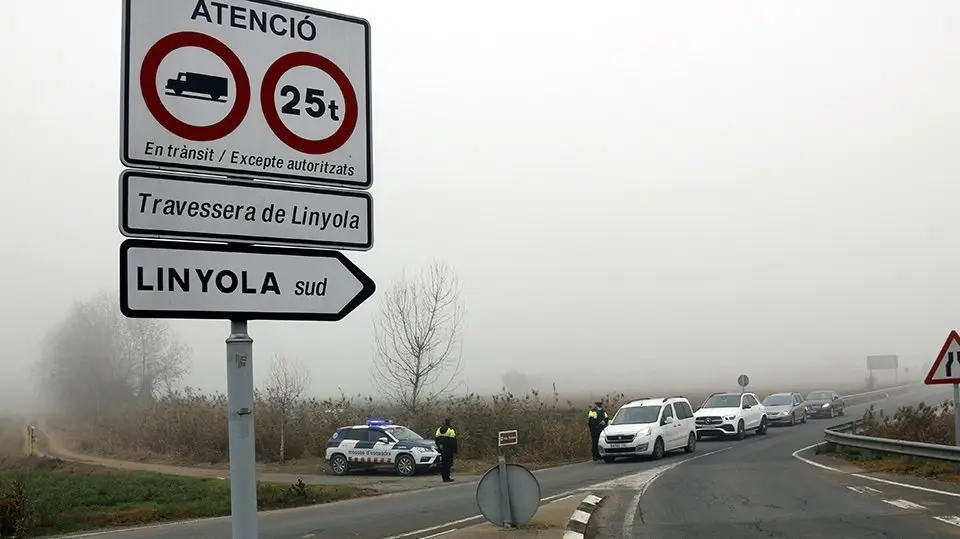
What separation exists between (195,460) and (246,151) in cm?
3788

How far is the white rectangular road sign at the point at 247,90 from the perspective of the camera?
284 centimetres

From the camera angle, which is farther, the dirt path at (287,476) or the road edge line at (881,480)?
the dirt path at (287,476)

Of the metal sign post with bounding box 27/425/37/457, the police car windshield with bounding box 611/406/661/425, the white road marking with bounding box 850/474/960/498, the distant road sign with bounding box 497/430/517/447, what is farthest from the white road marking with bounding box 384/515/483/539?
the metal sign post with bounding box 27/425/37/457

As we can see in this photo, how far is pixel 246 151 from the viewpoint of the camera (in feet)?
9.79

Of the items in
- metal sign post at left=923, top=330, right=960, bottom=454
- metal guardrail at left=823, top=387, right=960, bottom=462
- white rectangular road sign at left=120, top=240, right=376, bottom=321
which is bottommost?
metal guardrail at left=823, top=387, right=960, bottom=462

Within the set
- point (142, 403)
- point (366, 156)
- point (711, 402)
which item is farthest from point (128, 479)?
point (366, 156)

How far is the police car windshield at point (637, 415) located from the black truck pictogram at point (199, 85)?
24.9 meters

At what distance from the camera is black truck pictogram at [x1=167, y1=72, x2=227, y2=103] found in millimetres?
2875

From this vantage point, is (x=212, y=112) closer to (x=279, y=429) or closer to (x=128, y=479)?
(x=128, y=479)

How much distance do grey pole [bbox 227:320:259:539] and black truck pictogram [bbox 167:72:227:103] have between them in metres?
0.78

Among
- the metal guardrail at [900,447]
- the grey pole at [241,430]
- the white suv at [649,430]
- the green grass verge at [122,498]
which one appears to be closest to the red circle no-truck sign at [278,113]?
the grey pole at [241,430]

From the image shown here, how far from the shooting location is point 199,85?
291 centimetres

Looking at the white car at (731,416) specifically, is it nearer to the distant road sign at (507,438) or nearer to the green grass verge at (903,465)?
the green grass verge at (903,465)

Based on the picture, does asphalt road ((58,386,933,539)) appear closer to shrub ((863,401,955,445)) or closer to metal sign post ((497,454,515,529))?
metal sign post ((497,454,515,529))
